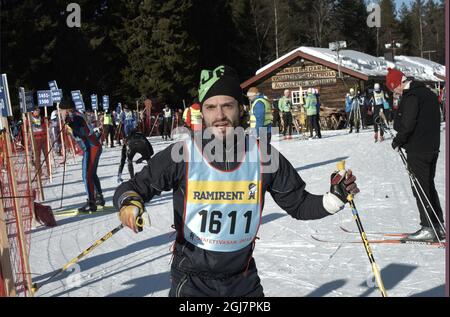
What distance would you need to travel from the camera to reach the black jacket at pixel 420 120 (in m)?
5.94

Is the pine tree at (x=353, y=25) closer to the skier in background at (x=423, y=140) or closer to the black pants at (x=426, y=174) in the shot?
the skier in background at (x=423, y=140)

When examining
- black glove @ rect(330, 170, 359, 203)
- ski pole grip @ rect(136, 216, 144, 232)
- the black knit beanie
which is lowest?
ski pole grip @ rect(136, 216, 144, 232)

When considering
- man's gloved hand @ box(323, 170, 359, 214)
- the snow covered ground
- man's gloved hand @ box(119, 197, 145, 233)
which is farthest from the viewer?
the snow covered ground

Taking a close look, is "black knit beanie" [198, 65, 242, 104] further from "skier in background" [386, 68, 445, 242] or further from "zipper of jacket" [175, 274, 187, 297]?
"skier in background" [386, 68, 445, 242]

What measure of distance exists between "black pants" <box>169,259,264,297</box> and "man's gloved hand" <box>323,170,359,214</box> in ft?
1.77

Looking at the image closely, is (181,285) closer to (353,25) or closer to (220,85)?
(220,85)

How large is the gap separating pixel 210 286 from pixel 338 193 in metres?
0.77

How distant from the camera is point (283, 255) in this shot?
5.86m

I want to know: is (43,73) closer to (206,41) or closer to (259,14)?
(206,41)

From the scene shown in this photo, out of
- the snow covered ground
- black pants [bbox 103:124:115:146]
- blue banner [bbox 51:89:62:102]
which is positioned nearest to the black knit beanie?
the snow covered ground

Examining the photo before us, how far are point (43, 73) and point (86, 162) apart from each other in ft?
97.4

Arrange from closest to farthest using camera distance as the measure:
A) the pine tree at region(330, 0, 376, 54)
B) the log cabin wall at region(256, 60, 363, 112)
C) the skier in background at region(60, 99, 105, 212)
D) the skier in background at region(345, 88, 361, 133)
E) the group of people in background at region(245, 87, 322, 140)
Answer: the skier in background at region(60, 99, 105, 212), the group of people in background at region(245, 87, 322, 140), the skier in background at region(345, 88, 361, 133), the log cabin wall at region(256, 60, 363, 112), the pine tree at region(330, 0, 376, 54)

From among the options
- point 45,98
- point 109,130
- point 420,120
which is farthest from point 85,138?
point 109,130

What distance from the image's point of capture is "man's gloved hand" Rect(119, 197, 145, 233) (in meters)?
2.54
